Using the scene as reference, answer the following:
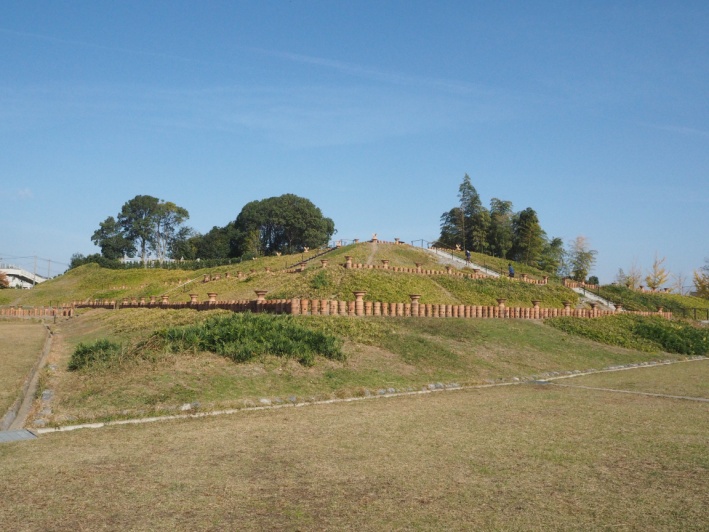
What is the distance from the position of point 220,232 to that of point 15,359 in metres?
70.8

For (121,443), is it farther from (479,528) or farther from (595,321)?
(595,321)

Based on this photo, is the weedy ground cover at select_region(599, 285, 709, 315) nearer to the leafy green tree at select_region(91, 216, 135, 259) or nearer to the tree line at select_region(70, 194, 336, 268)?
the tree line at select_region(70, 194, 336, 268)

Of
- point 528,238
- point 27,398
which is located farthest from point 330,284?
point 528,238

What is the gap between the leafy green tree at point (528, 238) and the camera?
6700cm

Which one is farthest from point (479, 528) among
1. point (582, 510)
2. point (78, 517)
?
point (78, 517)

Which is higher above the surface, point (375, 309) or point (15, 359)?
point (375, 309)

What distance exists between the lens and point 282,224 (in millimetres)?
81938

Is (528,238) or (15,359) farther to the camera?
(528,238)

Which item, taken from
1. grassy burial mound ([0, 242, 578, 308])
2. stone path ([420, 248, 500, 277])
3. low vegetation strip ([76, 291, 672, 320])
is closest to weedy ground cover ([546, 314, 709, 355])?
low vegetation strip ([76, 291, 672, 320])

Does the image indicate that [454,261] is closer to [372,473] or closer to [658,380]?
[658,380]

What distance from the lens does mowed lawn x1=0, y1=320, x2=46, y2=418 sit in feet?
35.3

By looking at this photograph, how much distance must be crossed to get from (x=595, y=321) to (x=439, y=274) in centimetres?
1066

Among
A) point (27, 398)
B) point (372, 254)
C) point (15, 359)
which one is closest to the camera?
point (27, 398)

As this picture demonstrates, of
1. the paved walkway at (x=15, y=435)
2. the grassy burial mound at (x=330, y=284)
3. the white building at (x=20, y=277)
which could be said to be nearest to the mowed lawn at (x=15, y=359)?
the paved walkway at (x=15, y=435)
